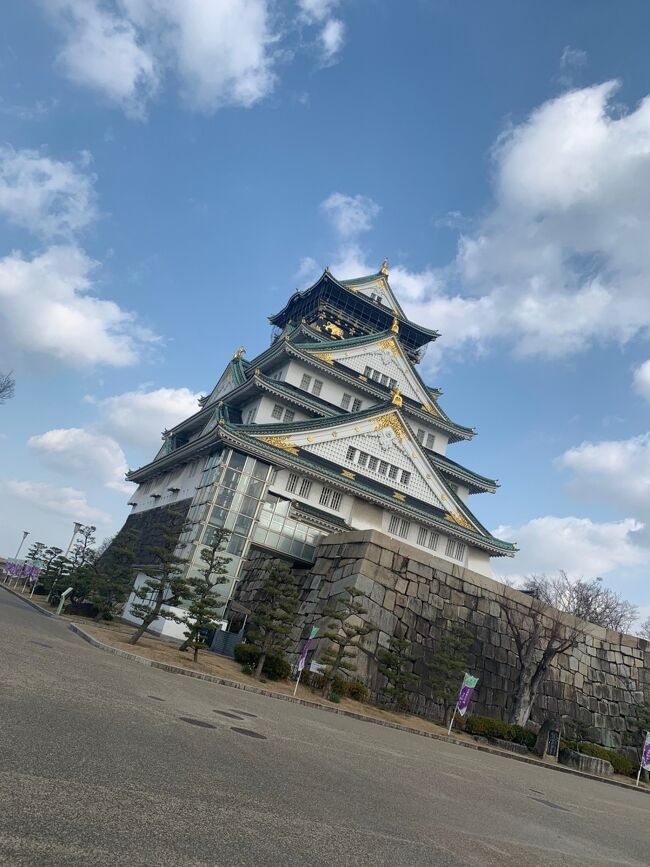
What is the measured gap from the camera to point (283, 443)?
29.1 metres

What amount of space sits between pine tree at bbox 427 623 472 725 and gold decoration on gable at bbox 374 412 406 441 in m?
11.4

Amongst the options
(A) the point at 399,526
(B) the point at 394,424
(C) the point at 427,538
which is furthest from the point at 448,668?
(B) the point at 394,424

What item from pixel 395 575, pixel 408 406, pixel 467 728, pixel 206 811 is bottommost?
pixel 467 728

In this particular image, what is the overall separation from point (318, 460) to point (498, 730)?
14.4 m

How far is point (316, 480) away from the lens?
98.3ft

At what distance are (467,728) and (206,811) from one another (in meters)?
21.8

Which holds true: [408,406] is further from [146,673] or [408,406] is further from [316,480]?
[146,673]

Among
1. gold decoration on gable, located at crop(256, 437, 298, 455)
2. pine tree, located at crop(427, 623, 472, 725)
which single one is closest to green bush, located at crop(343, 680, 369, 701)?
pine tree, located at crop(427, 623, 472, 725)

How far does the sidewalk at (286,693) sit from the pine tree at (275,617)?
110 centimetres

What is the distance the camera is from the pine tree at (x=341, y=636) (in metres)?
20.0

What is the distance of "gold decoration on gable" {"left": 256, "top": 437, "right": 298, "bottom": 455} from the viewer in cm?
2853

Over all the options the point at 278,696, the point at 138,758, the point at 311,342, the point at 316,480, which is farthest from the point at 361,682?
the point at 311,342

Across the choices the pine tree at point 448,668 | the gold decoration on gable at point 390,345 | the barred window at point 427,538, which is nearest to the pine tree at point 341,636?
the pine tree at point 448,668

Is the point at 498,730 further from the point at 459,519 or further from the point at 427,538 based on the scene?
the point at 459,519
